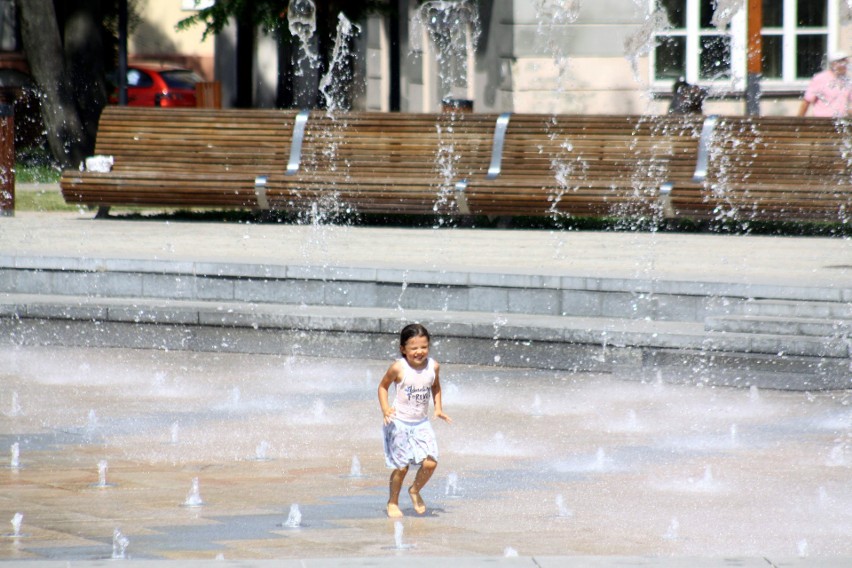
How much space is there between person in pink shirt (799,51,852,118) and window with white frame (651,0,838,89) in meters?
5.47

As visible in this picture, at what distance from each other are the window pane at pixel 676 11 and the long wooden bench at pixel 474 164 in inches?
301

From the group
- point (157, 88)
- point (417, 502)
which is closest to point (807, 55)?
point (417, 502)

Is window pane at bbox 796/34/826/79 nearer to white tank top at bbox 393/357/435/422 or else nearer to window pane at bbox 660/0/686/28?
window pane at bbox 660/0/686/28

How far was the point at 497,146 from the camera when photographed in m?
14.9

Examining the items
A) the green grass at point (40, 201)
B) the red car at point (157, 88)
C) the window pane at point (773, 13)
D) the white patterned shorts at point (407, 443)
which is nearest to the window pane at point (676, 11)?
the window pane at point (773, 13)

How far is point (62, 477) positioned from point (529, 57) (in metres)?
15.1

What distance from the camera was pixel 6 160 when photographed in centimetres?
1548

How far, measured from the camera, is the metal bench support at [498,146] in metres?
14.8

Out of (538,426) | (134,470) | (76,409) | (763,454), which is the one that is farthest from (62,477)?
(763,454)

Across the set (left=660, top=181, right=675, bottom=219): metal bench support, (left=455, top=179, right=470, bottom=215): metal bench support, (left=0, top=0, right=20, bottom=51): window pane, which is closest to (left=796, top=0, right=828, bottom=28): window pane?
(left=660, top=181, right=675, bottom=219): metal bench support

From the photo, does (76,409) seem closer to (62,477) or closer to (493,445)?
(62,477)

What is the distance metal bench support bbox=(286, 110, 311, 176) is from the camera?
49.8 ft

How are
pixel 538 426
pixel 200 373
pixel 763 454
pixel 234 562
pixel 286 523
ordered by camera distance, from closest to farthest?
pixel 234 562 < pixel 286 523 < pixel 763 454 < pixel 538 426 < pixel 200 373

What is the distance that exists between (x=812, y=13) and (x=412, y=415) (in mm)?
17036
